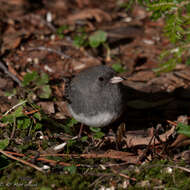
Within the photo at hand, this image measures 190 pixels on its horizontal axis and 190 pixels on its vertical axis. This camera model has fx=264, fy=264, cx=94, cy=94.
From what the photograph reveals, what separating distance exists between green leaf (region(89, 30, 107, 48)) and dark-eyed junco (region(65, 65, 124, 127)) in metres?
1.79

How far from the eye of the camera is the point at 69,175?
2.32 meters

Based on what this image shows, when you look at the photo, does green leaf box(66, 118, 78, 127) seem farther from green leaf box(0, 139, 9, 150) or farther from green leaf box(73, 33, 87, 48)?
green leaf box(73, 33, 87, 48)

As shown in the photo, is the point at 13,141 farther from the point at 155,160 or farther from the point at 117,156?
the point at 155,160

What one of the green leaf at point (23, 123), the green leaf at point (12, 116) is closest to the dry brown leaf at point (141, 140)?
the green leaf at point (23, 123)

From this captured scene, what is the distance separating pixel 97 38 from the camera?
4.90 metres

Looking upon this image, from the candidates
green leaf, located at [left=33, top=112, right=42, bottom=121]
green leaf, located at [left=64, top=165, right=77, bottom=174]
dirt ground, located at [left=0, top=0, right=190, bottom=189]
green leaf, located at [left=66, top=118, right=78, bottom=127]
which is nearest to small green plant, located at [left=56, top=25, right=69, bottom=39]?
dirt ground, located at [left=0, top=0, right=190, bottom=189]

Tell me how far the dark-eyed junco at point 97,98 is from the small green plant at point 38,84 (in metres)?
0.76

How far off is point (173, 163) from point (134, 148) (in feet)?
1.83

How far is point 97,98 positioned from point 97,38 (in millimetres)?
2200

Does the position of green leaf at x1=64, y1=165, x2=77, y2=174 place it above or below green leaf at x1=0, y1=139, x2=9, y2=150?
below

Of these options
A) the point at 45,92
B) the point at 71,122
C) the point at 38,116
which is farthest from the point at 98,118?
the point at 45,92

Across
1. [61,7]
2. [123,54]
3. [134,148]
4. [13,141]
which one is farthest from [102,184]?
[61,7]

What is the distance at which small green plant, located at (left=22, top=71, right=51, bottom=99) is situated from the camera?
3791 mm

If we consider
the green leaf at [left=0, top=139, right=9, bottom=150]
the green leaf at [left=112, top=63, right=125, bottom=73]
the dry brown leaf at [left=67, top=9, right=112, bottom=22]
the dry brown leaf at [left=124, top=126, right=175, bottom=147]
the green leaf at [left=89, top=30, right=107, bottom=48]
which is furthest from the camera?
the dry brown leaf at [left=67, top=9, right=112, bottom=22]
